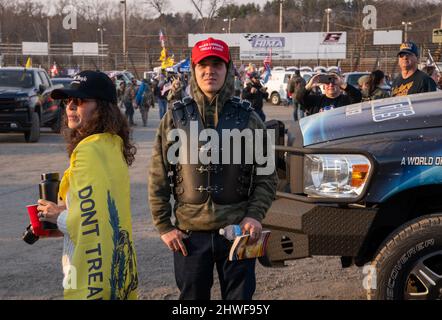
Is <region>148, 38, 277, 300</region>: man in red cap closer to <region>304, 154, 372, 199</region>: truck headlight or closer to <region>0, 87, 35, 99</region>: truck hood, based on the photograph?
<region>304, 154, 372, 199</region>: truck headlight

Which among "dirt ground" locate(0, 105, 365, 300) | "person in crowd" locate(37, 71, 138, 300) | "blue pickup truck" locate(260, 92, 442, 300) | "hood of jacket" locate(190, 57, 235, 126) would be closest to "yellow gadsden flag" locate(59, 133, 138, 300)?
"person in crowd" locate(37, 71, 138, 300)

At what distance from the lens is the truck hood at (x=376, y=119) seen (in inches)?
169

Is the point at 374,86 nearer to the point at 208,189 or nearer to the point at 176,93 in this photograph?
the point at 208,189

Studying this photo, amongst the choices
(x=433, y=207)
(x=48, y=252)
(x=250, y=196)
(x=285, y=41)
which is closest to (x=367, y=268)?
(x=433, y=207)

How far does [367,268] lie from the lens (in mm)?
4328

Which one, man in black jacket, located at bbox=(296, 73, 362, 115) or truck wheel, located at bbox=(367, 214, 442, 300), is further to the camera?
man in black jacket, located at bbox=(296, 73, 362, 115)

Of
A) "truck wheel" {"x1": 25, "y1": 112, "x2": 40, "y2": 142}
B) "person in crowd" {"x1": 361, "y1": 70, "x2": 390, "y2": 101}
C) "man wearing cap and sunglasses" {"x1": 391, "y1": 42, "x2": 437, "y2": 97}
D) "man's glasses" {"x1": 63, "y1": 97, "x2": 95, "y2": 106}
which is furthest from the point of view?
"truck wheel" {"x1": 25, "y1": 112, "x2": 40, "y2": 142}

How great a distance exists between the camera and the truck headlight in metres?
4.23

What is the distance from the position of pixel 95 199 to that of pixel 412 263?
2236mm

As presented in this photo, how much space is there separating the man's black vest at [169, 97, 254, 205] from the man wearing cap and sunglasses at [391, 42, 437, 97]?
401 centimetres

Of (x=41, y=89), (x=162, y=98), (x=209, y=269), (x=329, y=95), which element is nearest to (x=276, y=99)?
(x=162, y=98)

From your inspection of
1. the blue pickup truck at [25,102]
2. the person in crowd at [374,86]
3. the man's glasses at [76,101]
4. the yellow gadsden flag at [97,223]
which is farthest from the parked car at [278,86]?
the yellow gadsden flag at [97,223]

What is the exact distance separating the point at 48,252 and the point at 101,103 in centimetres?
370

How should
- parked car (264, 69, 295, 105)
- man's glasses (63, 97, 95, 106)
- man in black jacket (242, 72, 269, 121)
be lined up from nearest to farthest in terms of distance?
man's glasses (63, 97, 95, 106) → man in black jacket (242, 72, 269, 121) → parked car (264, 69, 295, 105)
